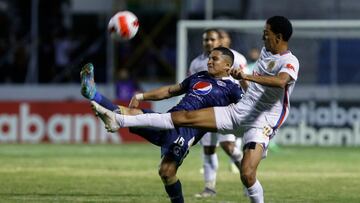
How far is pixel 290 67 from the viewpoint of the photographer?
13531mm

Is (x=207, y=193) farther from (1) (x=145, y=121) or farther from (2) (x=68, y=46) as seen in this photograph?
(2) (x=68, y=46)

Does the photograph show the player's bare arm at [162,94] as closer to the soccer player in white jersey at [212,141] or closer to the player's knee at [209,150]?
the soccer player in white jersey at [212,141]

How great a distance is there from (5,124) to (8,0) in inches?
218

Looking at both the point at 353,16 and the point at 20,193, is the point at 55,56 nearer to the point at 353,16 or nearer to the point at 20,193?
the point at 353,16

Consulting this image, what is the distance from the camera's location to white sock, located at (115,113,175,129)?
13609mm

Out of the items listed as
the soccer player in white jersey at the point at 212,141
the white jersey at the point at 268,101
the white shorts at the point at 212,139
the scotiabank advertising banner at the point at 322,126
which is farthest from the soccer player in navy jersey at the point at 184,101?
the scotiabank advertising banner at the point at 322,126

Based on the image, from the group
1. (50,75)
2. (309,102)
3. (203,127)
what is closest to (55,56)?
(50,75)

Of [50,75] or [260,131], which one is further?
[50,75]

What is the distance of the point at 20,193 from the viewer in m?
16.8

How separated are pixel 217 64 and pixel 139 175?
23.2 ft

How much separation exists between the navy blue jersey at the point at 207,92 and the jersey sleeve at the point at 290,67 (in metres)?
1.40

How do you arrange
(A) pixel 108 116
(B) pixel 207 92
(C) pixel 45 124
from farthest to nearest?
(C) pixel 45 124, (B) pixel 207 92, (A) pixel 108 116

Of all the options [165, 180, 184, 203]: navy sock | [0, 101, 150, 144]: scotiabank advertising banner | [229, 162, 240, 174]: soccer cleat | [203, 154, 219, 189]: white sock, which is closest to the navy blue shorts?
[165, 180, 184, 203]: navy sock

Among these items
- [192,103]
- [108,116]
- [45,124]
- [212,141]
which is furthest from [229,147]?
[45,124]
